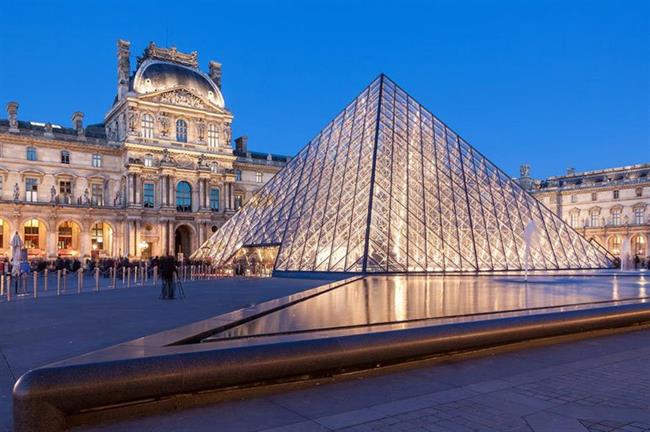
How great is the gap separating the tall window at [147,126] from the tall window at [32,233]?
10940 millimetres

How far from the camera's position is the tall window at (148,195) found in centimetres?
4366

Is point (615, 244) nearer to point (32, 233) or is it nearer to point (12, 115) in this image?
point (32, 233)

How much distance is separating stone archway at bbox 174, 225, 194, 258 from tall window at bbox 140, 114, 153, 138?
890 cm

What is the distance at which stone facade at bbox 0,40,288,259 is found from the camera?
39750 millimetres

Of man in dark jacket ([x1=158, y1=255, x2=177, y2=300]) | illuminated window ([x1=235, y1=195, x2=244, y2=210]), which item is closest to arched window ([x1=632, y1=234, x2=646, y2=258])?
illuminated window ([x1=235, y1=195, x2=244, y2=210])

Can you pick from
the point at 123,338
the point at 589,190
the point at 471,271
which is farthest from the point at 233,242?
the point at 589,190

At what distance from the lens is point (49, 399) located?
299 cm

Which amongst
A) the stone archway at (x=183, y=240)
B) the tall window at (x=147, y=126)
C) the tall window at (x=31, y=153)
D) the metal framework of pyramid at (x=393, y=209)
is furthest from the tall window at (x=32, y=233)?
the metal framework of pyramid at (x=393, y=209)

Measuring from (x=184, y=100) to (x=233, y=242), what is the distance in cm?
2488

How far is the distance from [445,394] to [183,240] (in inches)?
1827

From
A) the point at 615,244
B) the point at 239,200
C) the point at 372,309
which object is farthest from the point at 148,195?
the point at 615,244

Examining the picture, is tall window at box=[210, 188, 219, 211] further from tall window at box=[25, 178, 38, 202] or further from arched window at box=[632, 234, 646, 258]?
arched window at box=[632, 234, 646, 258]

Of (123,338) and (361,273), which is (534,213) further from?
(123,338)

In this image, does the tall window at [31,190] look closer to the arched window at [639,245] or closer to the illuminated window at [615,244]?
the illuminated window at [615,244]
